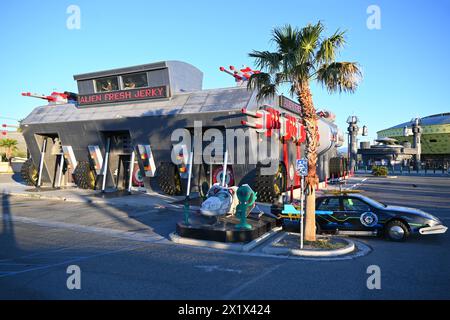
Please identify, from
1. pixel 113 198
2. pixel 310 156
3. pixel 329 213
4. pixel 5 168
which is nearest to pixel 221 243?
pixel 310 156

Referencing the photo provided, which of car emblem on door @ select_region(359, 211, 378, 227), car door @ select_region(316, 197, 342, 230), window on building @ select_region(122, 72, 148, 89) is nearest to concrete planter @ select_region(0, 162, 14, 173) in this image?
window on building @ select_region(122, 72, 148, 89)

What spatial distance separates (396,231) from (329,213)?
2.00 metres

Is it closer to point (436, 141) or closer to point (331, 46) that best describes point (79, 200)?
point (331, 46)

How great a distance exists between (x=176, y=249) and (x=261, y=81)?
5.67 m

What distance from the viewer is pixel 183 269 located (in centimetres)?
770

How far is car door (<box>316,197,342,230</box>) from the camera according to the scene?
11180 mm

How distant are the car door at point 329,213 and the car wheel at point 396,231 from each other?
1471 mm

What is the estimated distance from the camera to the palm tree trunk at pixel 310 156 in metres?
9.97

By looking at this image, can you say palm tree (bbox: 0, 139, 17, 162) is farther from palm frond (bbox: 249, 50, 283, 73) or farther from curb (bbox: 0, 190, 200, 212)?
palm frond (bbox: 249, 50, 283, 73)

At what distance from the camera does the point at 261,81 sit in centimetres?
1070

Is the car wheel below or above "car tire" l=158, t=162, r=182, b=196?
below

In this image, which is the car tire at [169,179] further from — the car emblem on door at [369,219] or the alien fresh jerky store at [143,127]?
the car emblem on door at [369,219]

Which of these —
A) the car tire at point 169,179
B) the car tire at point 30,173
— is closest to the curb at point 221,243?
the car tire at point 169,179

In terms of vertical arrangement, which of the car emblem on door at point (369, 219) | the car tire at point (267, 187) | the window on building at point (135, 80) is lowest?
the car emblem on door at point (369, 219)
